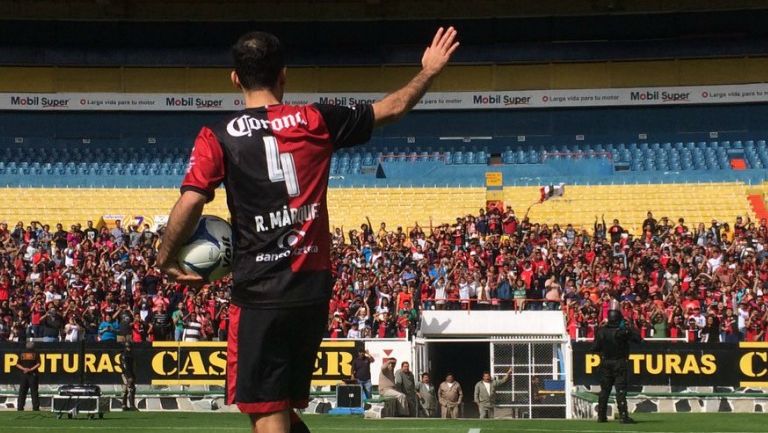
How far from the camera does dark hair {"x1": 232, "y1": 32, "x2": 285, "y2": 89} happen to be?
193 inches

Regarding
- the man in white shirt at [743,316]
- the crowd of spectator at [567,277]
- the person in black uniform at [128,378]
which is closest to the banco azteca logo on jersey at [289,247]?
the person in black uniform at [128,378]

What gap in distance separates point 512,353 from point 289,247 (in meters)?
22.8

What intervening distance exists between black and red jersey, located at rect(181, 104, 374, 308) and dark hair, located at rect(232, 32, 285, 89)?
12 cm

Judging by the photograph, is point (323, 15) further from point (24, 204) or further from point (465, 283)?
point (465, 283)

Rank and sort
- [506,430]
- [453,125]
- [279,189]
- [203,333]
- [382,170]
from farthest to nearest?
[453,125], [382,170], [203,333], [506,430], [279,189]

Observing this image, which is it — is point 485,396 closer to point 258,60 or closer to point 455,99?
point 258,60

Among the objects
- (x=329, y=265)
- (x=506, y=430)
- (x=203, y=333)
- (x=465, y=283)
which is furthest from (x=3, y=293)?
(x=329, y=265)

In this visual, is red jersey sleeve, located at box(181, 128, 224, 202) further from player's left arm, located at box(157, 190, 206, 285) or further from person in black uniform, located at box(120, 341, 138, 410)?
person in black uniform, located at box(120, 341, 138, 410)

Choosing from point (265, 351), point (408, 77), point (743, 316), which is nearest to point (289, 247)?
point (265, 351)

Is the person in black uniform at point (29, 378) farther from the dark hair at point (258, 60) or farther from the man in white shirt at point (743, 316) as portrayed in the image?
the dark hair at point (258, 60)

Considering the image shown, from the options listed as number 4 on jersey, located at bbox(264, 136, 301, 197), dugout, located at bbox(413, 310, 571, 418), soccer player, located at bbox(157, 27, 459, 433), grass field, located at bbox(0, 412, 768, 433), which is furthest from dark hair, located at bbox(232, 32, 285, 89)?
dugout, located at bbox(413, 310, 571, 418)

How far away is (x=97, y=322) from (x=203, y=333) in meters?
2.99

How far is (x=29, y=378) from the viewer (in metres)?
23.5

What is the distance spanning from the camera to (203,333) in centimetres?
2677
